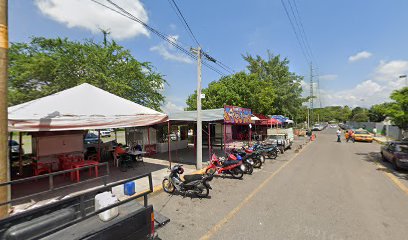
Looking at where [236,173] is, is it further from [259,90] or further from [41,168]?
[259,90]

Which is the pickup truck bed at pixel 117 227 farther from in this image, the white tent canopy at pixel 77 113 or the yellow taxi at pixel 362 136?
the yellow taxi at pixel 362 136

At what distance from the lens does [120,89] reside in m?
18.3

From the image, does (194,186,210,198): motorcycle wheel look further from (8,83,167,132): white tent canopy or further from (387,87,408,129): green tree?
(387,87,408,129): green tree

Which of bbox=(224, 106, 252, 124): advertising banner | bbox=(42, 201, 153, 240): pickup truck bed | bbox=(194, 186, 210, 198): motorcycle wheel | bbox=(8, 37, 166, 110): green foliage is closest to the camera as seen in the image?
bbox=(42, 201, 153, 240): pickup truck bed

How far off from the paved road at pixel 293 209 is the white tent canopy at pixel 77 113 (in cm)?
347

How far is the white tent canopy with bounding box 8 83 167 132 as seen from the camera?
6264 millimetres

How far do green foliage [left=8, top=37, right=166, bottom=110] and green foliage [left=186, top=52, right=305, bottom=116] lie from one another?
30.5ft

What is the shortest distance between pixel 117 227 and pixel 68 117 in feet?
18.4

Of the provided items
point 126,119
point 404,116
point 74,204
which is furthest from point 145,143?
point 404,116

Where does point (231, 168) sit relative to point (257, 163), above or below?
above

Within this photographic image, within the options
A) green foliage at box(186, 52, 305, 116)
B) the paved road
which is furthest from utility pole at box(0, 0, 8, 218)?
green foliage at box(186, 52, 305, 116)

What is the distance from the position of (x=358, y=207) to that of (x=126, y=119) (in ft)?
28.2

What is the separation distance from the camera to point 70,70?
55.5 feet

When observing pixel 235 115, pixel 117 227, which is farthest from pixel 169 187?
pixel 235 115
